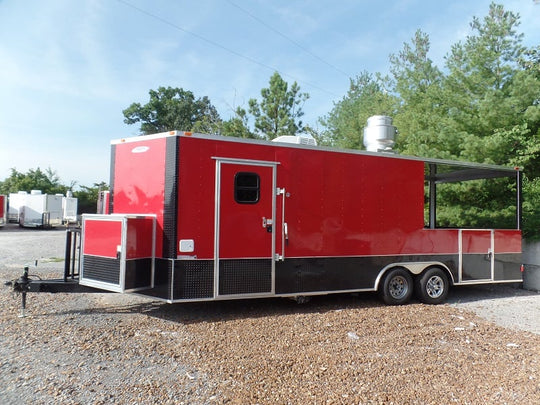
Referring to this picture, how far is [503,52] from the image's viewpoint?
11.2 m

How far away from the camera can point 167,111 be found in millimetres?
56062

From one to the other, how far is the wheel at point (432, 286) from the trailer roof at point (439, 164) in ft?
6.33

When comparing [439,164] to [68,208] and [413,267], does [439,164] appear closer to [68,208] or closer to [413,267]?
[413,267]

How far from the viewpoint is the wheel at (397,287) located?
22.4 ft

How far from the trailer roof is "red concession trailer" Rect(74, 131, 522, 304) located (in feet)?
0.12

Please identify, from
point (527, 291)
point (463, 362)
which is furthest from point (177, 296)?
point (527, 291)

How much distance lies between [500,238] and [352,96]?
16.2m

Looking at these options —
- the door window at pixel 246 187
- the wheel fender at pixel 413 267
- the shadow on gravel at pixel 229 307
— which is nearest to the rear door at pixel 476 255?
the wheel fender at pixel 413 267

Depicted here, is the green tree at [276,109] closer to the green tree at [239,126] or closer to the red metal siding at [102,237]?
the green tree at [239,126]

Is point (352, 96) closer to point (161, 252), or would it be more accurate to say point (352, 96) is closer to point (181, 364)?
point (161, 252)

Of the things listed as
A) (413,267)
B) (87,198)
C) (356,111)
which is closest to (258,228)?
(413,267)

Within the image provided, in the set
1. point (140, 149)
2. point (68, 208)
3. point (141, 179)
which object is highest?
point (140, 149)

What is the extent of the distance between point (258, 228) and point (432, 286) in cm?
345

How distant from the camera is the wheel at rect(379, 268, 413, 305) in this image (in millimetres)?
6840
